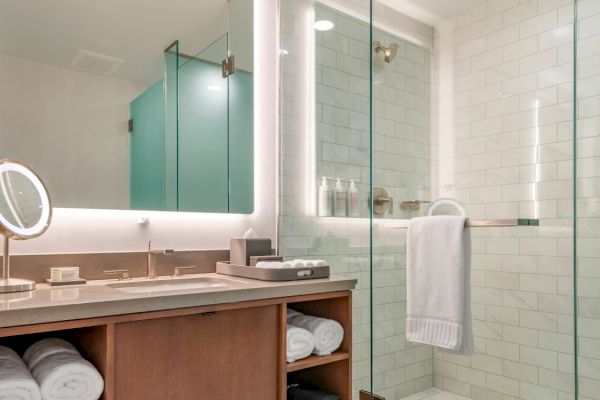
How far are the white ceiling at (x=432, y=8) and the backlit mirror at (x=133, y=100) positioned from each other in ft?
2.58

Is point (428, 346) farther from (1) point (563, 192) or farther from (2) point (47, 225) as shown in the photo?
(2) point (47, 225)

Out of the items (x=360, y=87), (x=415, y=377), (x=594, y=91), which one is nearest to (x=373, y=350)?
(x=415, y=377)

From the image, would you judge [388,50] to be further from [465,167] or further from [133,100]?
[133,100]

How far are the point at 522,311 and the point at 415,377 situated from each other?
0.53m

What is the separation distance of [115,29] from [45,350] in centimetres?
128

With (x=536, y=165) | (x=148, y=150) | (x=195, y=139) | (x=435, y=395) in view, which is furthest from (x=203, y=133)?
(x=435, y=395)

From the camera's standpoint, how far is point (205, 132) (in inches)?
85.1

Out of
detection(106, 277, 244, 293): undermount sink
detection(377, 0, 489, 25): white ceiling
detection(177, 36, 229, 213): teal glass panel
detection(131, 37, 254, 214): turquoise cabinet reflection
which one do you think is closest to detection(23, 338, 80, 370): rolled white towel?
detection(106, 277, 244, 293): undermount sink

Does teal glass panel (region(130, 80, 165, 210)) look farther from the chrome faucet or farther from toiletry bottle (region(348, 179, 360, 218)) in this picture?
toiletry bottle (region(348, 179, 360, 218))

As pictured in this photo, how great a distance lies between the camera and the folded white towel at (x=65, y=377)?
1189mm

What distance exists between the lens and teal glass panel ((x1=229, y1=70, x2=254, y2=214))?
2.25m

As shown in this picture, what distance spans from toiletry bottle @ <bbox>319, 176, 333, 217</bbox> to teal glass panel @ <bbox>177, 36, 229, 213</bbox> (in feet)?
1.49

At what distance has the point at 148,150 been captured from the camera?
6.42 ft

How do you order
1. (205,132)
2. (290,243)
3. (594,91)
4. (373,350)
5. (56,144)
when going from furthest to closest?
(290,243) < (205,132) < (373,350) < (56,144) < (594,91)
